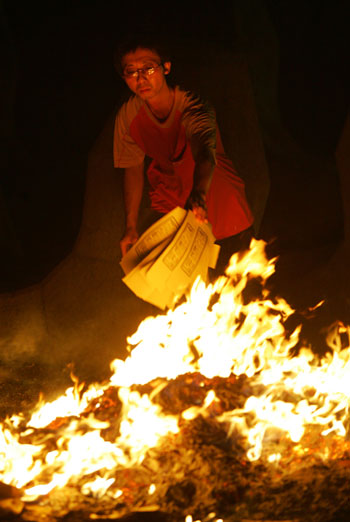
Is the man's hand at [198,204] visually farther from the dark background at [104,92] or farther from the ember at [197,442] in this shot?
the ember at [197,442]

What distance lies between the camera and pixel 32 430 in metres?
5.37

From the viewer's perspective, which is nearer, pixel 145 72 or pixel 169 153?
pixel 145 72

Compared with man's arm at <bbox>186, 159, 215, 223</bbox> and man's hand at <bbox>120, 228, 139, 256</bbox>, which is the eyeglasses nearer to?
man's arm at <bbox>186, 159, 215, 223</bbox>

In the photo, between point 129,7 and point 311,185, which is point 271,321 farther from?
point 129,7

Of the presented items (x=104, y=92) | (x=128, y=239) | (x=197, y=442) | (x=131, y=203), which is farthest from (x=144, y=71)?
(x=197, y=442)

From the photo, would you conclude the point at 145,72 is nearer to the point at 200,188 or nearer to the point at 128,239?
the point at 200,188

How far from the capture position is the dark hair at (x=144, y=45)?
615cm

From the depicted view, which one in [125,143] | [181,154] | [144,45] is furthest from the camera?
[125,143]

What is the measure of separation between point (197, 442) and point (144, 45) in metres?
A: 3.71

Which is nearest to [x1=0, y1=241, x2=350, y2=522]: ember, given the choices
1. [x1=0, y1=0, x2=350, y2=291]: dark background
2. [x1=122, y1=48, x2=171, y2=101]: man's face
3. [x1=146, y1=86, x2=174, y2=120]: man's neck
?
[x1=0, y1=0, x2=350, y2=291]: dark background

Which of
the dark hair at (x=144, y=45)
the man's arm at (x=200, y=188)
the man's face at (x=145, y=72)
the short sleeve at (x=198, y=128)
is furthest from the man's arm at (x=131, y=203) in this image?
the dark hair at (x=144, y=45)

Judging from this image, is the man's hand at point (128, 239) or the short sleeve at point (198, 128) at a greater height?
the short sleeve at point (198, 128)

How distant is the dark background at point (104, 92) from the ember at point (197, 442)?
167 cm

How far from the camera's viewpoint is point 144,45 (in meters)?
6.15
